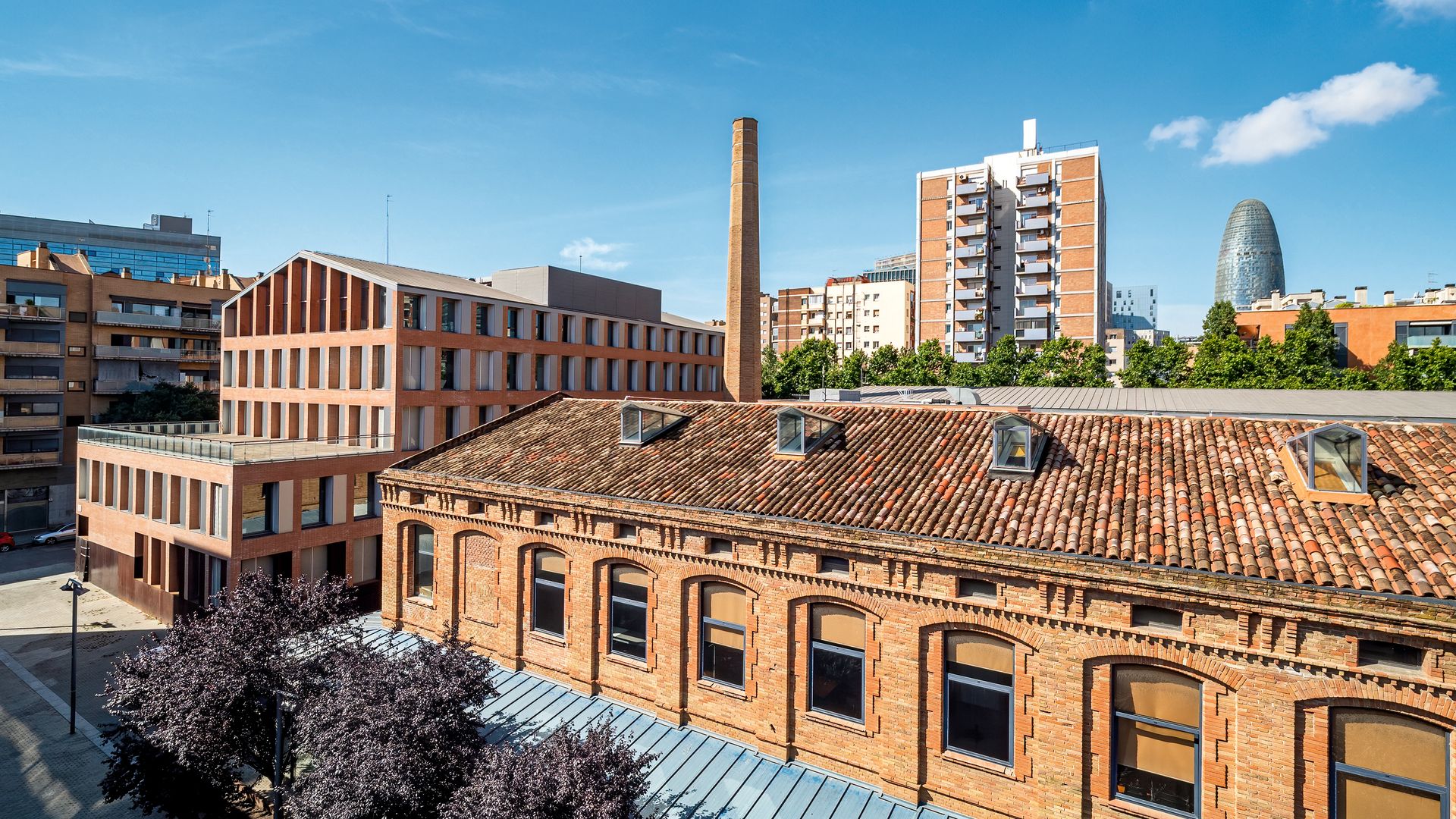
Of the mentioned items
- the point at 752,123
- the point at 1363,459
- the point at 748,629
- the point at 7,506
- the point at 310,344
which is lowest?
the point at 7,506

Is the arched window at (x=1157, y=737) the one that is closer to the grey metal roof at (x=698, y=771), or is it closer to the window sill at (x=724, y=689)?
the grey metal roof at (x=698, y=771)

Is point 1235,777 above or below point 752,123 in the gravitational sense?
below

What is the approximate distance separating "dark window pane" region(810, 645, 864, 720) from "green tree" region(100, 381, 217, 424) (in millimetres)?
59614

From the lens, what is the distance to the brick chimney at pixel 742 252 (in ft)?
143

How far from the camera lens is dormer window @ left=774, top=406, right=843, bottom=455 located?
16141mm

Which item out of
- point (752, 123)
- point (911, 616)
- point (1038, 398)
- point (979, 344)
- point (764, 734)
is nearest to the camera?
point (911, 616)

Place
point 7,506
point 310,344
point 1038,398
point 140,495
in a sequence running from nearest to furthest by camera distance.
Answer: point 1038,398 < point 140,495 < point 310,344 < point 7,506

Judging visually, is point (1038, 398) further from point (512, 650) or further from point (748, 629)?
point (512, 650)

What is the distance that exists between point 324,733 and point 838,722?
9299mm

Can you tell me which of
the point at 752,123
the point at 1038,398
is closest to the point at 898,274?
the point at 752,123

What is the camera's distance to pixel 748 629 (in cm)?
1367

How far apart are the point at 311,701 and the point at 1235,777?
633 inches

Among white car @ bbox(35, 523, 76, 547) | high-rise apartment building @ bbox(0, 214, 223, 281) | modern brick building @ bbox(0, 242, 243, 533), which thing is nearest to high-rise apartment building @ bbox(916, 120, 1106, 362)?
modern brick building @ bbox(0, 242, 243, 533)

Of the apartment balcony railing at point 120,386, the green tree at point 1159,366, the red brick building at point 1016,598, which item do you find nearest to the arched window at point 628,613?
the red brick building at point 1016,598
